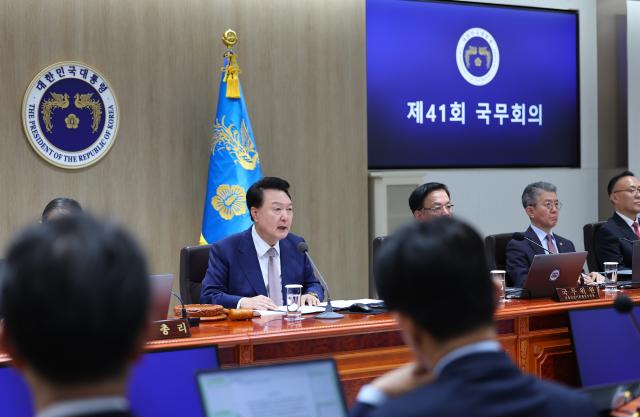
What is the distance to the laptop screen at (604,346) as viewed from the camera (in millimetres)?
3470

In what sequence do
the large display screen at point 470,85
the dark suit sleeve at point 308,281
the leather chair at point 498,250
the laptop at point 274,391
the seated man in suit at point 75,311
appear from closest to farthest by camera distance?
the seated man in suit at point 75,311 < the laptop at point 274,391 < the dark suit sleeve at point 308,281 < the leather chair at point 498,250 < the large display screen at point 470,85

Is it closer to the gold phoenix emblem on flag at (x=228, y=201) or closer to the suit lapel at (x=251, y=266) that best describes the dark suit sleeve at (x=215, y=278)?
the suit lapel at (x=251, y=266)

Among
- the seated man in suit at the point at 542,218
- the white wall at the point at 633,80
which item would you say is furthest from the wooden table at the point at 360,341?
the white wall at the point at 633,80

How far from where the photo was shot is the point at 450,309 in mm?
1338

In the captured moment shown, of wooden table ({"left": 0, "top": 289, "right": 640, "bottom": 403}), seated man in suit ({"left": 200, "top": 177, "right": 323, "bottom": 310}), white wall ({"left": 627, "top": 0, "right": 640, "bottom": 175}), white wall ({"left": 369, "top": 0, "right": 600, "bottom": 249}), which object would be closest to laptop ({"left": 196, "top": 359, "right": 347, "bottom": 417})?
wooden table ({"left": 0, "top": 289, "right": 640, "bottom": 403})

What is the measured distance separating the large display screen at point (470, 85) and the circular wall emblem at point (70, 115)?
207 cm

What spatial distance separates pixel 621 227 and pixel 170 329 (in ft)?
12.1

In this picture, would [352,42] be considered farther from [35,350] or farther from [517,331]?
[35,350]

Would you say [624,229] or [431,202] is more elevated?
[431,202]

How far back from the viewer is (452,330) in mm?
1346

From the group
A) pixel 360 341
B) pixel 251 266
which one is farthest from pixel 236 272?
pixel 360 341

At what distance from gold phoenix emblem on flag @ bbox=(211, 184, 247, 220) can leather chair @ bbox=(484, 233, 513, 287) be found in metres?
1.60

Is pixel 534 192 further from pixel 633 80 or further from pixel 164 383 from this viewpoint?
pixel 164 383

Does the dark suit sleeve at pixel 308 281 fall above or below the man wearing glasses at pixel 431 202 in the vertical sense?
below
